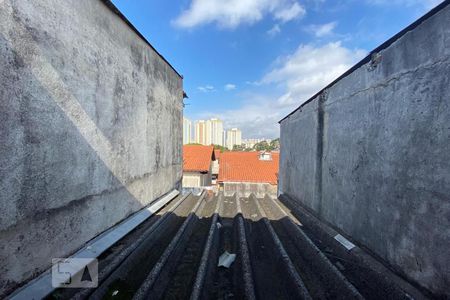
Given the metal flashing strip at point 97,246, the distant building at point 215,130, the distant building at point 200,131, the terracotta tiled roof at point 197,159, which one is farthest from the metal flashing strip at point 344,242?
the distant building at point 215,130

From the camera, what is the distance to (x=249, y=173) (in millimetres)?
18578

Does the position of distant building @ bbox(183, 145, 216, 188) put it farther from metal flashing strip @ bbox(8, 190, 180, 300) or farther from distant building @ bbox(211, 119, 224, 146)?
distant building @ bbox(211, 119, 224, 146)

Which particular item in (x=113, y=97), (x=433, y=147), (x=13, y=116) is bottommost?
(x=433, y=147)

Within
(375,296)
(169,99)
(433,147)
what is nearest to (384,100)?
(433,147)

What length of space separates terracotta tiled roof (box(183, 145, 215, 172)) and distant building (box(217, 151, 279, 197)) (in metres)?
1.29

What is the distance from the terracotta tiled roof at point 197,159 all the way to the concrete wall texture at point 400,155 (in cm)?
1579

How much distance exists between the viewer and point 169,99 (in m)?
5.09

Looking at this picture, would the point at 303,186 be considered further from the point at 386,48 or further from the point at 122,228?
the point at 122,228

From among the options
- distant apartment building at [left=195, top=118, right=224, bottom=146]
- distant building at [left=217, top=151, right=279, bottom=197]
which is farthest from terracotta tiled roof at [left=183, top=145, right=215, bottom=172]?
distant apartment building at [left=195, top=118, right=224, bottom=146]

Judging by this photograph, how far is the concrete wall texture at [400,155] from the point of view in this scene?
1.49m

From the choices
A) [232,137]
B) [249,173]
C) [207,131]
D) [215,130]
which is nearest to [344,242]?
[249,173]

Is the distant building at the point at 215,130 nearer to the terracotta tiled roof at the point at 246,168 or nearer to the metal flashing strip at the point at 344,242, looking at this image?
the terracotta tiled roof at the point at 246,168

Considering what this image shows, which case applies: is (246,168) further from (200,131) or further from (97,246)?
(200,131)

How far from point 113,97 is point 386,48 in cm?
296
